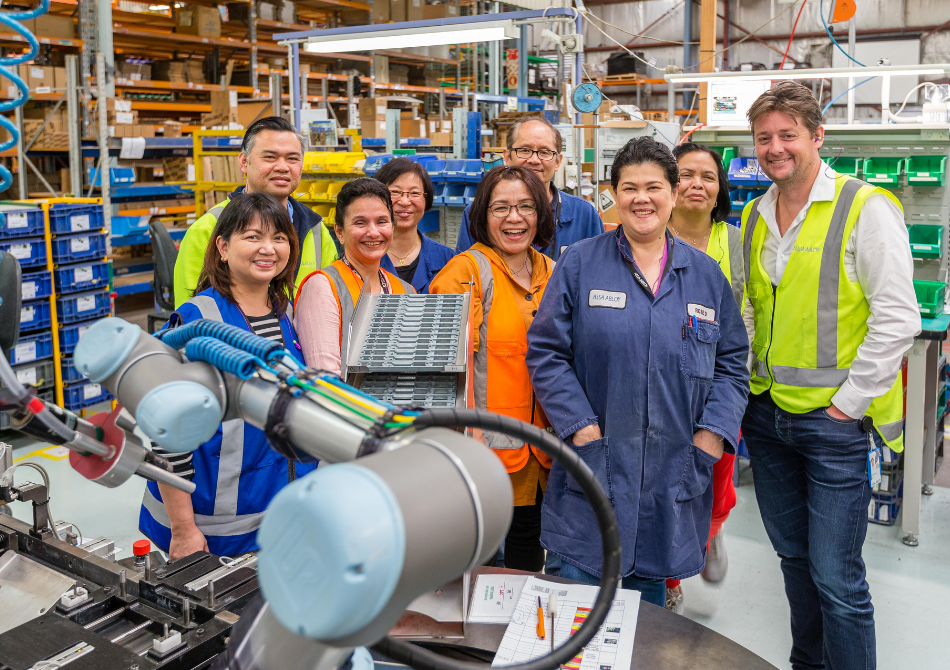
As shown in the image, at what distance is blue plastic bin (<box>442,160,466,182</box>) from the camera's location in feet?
15.2

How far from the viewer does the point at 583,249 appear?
2.00m

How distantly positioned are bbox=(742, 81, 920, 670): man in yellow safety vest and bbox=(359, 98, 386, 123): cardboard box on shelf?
19.0 feet

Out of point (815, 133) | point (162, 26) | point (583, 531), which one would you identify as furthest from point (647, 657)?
point (162, 26)

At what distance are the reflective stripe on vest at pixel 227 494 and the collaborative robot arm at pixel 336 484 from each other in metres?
1.03

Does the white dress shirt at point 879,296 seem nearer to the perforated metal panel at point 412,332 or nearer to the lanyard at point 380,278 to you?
the perforated metal panel at point 412,332

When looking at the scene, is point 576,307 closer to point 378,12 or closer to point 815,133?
point 815,133

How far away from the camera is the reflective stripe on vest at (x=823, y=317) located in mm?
2016

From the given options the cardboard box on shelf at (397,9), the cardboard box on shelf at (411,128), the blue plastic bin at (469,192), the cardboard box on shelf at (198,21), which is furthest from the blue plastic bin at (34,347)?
the cardboard box on shelf at (397,9)

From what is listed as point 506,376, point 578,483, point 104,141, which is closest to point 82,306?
point 104,141

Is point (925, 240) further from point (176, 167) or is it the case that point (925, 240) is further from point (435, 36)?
point (176, 167)

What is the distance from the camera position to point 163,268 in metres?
5.14

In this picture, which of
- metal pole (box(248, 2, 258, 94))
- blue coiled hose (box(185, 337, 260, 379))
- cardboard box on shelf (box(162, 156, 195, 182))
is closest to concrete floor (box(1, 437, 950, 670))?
blue coiled hose (box(185, 337, 260, 379))

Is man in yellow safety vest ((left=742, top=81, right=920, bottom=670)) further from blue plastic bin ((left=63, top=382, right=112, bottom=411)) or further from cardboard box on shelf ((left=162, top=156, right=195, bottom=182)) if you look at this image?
cardboard box on shelf ((left=162, top=156, right=195, bottom=182))

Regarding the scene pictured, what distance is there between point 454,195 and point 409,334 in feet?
10.0
